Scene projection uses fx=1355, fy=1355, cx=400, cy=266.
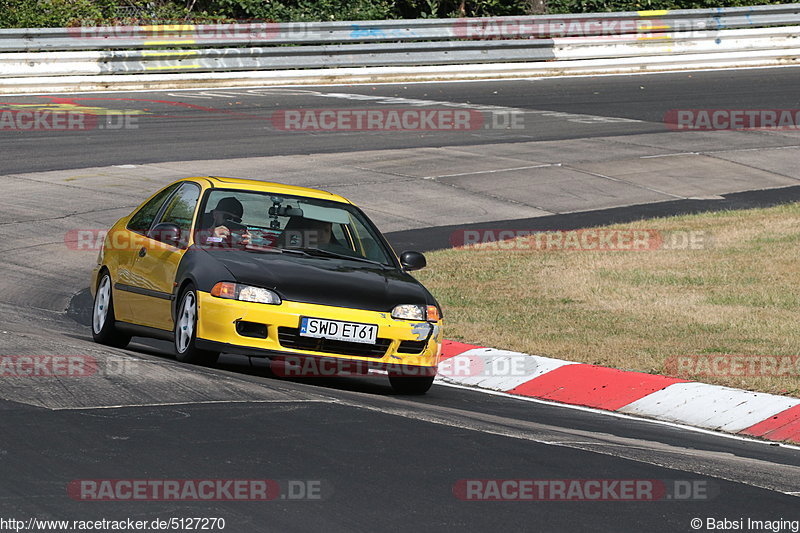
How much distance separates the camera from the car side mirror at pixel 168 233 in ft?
32.4

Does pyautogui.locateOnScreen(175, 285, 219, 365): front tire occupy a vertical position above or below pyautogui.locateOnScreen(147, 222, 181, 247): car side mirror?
below

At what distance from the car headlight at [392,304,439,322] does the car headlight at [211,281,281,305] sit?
2.81 feet

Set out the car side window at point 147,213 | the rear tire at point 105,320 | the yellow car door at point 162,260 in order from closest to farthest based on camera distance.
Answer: the yellow car door at point 162,260 → the rear tire at point 105,320 → the car side window at point 147,213

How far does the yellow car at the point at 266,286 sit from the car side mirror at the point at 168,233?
0.01 m

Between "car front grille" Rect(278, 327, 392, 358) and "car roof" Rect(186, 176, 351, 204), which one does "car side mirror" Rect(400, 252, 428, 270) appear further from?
"car front grille" Rect(278, 327, 392, 358)

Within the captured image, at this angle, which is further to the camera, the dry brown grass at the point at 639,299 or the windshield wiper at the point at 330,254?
the dry brown grass at the point at 639,299

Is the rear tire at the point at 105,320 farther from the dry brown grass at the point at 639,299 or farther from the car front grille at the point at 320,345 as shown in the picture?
the dry brown grass at the point at 639,299

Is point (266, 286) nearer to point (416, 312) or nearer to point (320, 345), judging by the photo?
point (320, 345)

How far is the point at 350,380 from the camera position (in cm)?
1038

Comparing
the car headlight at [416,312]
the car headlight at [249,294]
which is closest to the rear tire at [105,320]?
the car headlight at [249,294]

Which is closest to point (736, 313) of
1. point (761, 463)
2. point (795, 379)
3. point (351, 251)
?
point (795, 379)

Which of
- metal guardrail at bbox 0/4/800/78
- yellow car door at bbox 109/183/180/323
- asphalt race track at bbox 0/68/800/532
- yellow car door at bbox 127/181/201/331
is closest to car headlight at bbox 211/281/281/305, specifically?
asphalt race track at bbox 0/68/800/532

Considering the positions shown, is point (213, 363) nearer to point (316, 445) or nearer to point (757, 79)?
point (316, 445)

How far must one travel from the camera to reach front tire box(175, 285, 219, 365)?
30.6ft
